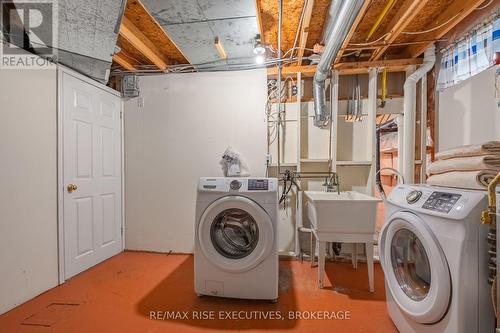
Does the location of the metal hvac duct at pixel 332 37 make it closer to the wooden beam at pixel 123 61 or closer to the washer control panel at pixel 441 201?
the washer control panel at pixel 441 201

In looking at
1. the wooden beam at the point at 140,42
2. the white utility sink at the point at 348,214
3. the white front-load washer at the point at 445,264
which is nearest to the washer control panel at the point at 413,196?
the white front-load washer at the point at 445,264

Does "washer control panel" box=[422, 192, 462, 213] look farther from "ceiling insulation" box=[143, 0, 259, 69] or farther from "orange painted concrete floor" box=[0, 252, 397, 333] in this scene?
"ceiling insulation" box=[143, 0, 259, 69]

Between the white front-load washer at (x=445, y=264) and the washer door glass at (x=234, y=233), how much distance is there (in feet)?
3.32

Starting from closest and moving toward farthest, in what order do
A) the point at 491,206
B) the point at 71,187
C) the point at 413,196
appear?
the point at 491,206 < the point at 413,196 < the point at 71,187

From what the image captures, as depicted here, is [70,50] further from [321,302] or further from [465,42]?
[465,42]

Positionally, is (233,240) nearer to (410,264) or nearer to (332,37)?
(410,264)

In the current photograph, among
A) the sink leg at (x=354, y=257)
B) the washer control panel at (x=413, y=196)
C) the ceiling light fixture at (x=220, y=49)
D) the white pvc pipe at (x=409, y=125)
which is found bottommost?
the sink leg at (x=354, y=257)

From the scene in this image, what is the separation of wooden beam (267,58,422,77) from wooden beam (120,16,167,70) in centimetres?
125

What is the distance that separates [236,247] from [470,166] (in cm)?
158

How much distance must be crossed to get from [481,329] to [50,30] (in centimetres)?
301

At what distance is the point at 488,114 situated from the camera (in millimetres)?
1893

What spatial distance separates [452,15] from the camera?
200 centimetres

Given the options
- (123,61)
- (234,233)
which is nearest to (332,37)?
(234,233)

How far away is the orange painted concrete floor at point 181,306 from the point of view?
1.62 m
